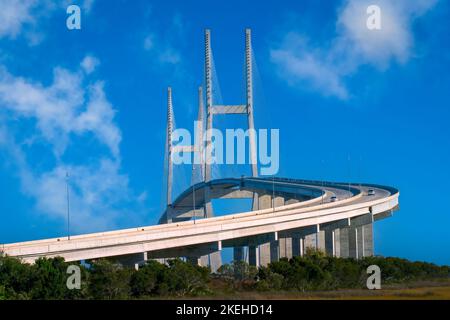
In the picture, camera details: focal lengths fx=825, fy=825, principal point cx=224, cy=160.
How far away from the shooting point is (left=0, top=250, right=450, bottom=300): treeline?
30188 mm

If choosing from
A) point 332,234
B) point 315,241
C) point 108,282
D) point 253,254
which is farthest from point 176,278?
point 315,241

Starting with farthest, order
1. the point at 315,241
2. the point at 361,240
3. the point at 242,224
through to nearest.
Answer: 1. the point at 361,240
2. the point at 315,241
3. the point at 242,224

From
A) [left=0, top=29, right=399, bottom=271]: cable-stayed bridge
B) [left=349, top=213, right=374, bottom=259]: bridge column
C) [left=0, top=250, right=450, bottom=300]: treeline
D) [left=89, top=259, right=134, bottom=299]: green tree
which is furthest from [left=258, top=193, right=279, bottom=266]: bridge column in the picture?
[left=89, top=259, right=134, bottom=299]: green tree

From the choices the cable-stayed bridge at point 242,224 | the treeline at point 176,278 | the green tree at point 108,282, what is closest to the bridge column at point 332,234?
the cable-stayed bridge at point 242,224

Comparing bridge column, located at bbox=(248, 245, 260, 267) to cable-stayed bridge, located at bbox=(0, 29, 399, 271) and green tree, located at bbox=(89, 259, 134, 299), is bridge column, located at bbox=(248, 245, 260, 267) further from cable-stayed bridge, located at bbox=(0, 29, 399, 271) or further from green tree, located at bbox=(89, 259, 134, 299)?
green tree, located at bbox=(89, 259, 134, 299)

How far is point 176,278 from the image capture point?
3316 centimetres

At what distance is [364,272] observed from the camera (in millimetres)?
38781

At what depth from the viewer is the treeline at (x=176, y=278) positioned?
30.2m

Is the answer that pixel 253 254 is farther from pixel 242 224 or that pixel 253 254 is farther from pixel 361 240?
pixel 361 240
